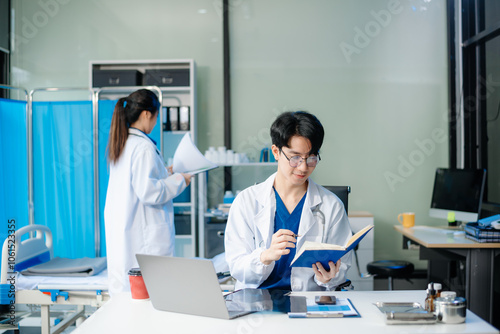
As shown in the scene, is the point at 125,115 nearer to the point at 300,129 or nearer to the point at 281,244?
the point at 300,129

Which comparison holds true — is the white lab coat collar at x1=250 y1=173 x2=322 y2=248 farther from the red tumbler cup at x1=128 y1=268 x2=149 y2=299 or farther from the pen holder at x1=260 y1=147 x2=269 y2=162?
the pen holder at x1=260 y1=147 x2=269 y2=162

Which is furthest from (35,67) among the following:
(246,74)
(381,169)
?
(381,169)

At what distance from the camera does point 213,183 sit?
466cm

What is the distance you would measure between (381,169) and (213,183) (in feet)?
5.42

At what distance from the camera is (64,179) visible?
12.2 ft

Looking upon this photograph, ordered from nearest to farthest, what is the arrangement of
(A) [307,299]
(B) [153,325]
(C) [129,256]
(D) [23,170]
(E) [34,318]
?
(B) [153,325], (A) [307,299], (C) [129,256], (D) [23,170], (E) [34,318]

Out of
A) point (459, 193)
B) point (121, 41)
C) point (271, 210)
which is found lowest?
point (459, 193)

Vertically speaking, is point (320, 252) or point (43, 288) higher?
point (320, 252)

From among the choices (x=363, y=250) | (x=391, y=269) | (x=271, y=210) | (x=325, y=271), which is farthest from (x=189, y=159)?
(x=363, y=250)

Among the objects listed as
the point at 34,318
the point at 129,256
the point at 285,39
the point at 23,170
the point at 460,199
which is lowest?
the point at 34,318

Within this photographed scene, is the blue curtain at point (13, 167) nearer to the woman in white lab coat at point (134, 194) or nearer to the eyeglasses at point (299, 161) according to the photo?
the woman in white lab coat at point (134, 194)

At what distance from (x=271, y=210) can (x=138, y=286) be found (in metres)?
0.61

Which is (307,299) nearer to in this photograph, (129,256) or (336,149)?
(129,256)

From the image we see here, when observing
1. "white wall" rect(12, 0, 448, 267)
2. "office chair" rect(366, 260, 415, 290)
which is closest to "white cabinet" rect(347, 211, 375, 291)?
"white wall" rect(12, 0, 448, 267)
